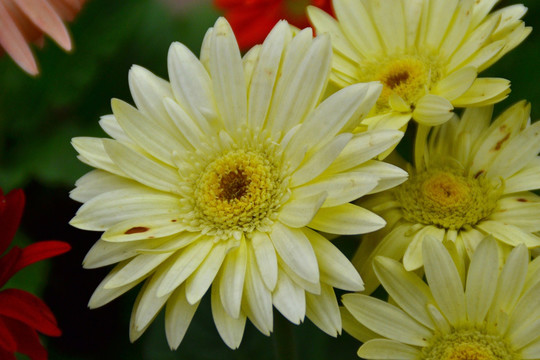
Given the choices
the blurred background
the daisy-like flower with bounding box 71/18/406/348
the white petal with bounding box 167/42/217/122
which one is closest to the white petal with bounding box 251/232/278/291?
the daisy-like flower with bounding box 71/18/406/348

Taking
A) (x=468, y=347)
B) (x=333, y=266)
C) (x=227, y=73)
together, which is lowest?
→ (x=468, y=347)

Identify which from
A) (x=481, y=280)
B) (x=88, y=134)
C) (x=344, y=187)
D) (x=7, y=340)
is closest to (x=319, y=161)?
(x=344, y=187)

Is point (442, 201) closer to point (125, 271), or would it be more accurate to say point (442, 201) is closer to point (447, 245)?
point (447, 245)

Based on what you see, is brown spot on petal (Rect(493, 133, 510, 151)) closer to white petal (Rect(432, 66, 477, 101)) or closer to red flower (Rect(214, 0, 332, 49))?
white petal (Rect(432, 66, 477, 101))

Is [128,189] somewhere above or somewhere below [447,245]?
above

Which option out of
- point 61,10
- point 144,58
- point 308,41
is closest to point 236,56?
point 308,41

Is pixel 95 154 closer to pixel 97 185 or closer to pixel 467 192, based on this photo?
pixel 97 185

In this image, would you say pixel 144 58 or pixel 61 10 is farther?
pixel 144 58
